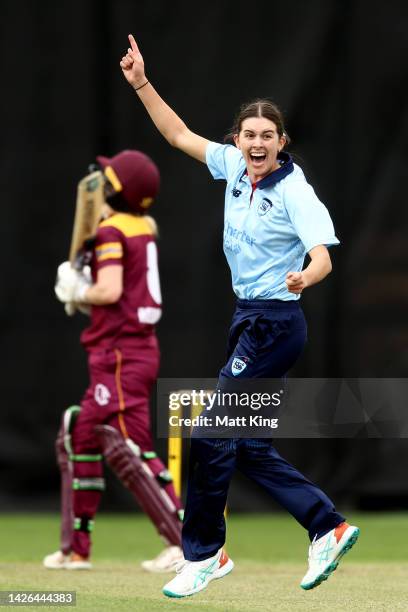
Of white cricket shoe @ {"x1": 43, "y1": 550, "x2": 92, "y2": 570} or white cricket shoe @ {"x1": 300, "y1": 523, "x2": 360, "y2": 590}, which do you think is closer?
white cricket shoe @ {"x1": 300, "y1": 523, "x2": 360, "y2": 590}

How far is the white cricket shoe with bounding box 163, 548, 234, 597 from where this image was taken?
4.29 m

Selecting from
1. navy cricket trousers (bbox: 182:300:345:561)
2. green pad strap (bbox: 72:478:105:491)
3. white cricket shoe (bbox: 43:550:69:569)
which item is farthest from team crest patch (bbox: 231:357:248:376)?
white cricket shoe (bbox: 43:550:69:569)

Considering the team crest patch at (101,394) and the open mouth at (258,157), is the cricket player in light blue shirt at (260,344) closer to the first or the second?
the open mouth at (258,157)

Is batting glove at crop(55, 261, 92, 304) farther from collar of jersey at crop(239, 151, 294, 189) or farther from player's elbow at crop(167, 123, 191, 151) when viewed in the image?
collar of jersey at crop(239, 151, 294, 189)

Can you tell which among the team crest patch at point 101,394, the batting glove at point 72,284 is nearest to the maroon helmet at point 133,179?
the batting glove at point 72,284

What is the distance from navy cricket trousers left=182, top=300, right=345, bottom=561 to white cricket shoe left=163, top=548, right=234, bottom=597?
0.08ft

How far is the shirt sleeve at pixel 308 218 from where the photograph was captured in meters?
4.16

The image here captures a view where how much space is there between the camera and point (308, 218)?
4199 mm

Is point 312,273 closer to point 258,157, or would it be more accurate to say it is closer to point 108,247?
point 258,157

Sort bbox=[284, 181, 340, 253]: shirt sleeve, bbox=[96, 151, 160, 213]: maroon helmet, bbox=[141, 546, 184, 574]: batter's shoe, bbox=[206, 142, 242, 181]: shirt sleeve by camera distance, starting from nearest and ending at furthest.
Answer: bbox=[284, 181, 340, 253]: shirt sleeve < bbox=[206, 142, 242, 181]: shirt sleeve < bbox=[141, 546, 184, 574]: batter's shoe < bbox=[96, 151, 160, 213]: maroon helmet

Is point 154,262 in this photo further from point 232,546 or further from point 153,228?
point 232,546

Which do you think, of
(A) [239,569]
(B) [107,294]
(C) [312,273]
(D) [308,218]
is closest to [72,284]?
(B) [107,294]

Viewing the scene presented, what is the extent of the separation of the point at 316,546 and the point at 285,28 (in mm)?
3936

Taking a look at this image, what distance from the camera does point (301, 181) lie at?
14.3 feet
